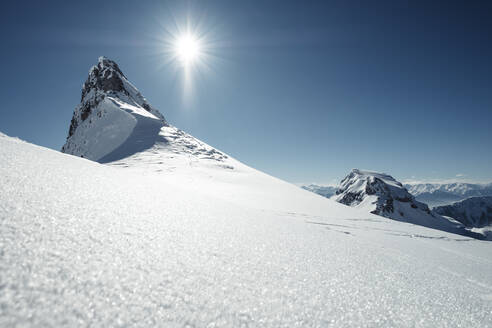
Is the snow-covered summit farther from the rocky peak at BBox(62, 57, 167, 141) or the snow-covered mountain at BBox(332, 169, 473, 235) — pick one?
the snow-covered mountain at BBox(332, 169, 473, 235)

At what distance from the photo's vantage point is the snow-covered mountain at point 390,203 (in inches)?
5699

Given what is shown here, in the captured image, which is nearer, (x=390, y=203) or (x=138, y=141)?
(x=138, y=141)

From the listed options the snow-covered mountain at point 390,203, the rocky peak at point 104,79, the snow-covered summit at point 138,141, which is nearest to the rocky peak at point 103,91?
the rocky peak at point 104,79

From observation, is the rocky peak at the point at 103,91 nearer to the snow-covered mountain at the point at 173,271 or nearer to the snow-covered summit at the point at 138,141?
the snow-covered summit at the point at 138,141

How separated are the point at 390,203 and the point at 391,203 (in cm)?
116

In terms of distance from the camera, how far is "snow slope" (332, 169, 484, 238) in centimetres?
14475

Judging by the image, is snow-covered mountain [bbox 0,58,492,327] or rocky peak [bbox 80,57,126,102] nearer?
snow-covered mountain [bbox 0,58,492,327]

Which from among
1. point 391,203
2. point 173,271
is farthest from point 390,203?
point 173,271

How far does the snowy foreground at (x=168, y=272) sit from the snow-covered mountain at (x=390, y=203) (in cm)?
16133

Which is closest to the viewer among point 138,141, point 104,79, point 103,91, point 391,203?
point 138,141

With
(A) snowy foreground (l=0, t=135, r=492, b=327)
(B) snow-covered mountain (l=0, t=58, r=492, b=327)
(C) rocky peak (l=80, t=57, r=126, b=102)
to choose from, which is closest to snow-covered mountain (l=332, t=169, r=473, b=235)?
(C) rocky peak (l=80, t=57, r=126, b=102)

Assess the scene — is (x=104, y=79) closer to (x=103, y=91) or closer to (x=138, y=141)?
(x=103, y=91)

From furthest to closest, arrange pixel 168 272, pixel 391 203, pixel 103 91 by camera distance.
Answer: pixel 391 203, pixel 103 91, pixel 168 272

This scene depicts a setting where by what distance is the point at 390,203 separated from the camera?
14712 cm
